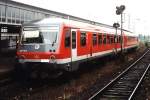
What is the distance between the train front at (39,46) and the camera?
41.8ft

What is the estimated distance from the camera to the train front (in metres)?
12.7

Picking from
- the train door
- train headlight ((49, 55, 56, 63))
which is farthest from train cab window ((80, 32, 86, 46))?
train headlight ((49, 55, 56, 63))

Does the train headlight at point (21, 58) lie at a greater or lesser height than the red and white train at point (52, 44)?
lesser

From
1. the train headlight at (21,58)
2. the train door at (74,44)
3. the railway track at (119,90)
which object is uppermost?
the train door at (74,44)

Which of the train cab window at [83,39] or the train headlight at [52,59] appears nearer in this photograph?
the train headlight at [52,59]

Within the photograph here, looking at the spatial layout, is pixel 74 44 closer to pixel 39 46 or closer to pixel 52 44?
pixel 52 44

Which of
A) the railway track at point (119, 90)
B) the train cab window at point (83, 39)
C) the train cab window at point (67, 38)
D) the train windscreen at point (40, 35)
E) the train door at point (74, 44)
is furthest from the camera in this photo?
the train cab window at point (83, 39)

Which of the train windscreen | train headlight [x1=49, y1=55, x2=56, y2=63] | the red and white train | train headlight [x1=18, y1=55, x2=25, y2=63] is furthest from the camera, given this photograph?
train headlight [x1=18, y1=55, x2=25, y2=63]

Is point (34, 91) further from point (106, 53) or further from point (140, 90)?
point (106, 53)

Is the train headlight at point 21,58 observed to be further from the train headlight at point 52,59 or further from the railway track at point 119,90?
the railway track at point 119,90

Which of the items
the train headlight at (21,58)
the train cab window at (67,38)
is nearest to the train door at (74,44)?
the train cab window at (67,38)

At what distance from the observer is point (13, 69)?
624 inches

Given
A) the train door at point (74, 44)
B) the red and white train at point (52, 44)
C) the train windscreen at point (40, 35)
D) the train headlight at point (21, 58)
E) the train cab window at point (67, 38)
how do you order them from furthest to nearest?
the train door at point (74, 44) < the train cab window at point (67, 38) < the train headlight at point (21, 58) < the train windscreen at point (40, 35) < the red and white train at point (52, 44)

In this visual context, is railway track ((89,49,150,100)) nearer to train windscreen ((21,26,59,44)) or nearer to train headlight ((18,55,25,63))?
train windscreen ((21,26,59,44))
